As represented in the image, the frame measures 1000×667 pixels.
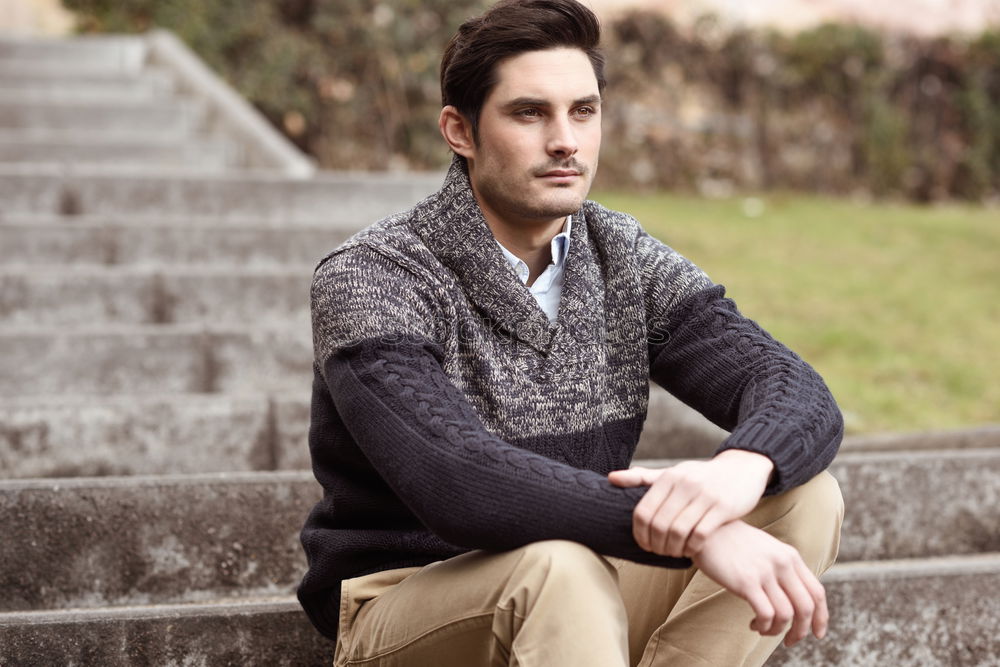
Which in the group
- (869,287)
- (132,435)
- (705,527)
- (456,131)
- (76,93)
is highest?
(456,131)

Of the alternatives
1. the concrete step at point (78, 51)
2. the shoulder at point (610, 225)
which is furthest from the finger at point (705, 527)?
the concrete step at point (78, 51)

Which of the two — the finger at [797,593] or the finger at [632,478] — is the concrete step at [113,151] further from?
the finger at [797,593]

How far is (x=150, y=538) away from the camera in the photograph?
8.86 ft

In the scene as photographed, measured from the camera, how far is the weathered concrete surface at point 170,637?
2.14m

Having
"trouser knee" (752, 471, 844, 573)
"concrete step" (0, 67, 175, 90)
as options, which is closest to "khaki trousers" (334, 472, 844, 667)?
"trouser knee" (752, 471, 844, 573)

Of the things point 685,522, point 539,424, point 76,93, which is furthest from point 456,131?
point 76,93

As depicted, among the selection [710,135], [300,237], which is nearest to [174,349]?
[300,237]

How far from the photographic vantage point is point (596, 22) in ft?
7.78

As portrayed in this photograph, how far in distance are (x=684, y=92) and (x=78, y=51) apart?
5.31 meters

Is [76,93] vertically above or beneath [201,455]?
above

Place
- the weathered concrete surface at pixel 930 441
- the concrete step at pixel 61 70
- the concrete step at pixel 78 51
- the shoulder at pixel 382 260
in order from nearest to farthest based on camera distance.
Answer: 1. the shoulder at pixel 382 260
2. the weathered concrete surface at pixel 930 441
3. the concrete step at pixel 61 70
4. the concrete step at pixel 78 51

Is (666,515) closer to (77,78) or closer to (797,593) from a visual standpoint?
(797,593)

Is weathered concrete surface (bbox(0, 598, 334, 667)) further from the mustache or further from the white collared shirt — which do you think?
the mustache

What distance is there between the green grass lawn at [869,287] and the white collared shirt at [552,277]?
2.49 meters
